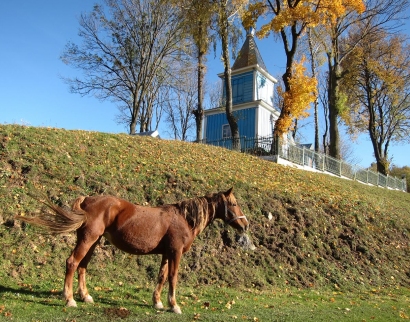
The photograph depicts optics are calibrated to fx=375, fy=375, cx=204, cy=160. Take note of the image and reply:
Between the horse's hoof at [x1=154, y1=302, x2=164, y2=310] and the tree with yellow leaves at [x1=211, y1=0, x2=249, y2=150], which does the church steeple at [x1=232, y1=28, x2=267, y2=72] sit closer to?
the tree with yellow leaves at [x1=211, y1=0, x2=249, y2=150]

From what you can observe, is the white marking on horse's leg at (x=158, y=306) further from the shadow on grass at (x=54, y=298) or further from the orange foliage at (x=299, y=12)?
the orange foliage at (x=299, y=12)

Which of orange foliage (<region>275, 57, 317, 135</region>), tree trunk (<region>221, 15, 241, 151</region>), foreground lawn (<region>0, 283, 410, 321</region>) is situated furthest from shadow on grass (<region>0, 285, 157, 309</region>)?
orange foliage (<region>275, 57, 317, 135</region>)

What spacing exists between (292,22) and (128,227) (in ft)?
69.8

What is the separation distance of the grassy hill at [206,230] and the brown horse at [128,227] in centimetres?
215

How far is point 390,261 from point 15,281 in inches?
470

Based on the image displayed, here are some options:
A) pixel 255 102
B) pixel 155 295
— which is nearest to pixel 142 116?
pixel 255 102

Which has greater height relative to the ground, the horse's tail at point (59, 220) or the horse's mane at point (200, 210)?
the horse's mane at point (200, 210)

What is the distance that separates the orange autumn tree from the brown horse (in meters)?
18.5

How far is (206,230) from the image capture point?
1172 cm

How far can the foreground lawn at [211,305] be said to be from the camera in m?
6.02

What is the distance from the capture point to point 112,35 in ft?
104

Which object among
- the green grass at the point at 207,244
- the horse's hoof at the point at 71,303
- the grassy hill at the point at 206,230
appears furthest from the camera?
the grassy hill at the point at 206,230

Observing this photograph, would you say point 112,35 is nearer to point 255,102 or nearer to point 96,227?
point 255,102

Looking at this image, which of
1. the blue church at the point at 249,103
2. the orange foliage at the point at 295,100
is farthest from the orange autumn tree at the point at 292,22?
the blue church at the point at 249,103
